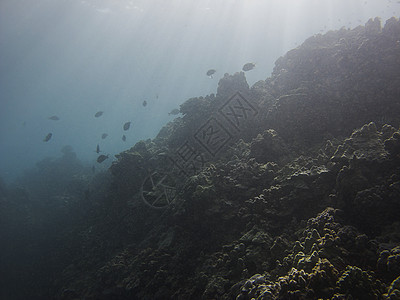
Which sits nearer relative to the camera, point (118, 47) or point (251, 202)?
point (251, 202)

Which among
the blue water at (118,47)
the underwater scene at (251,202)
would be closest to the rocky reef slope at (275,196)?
the underwater scene at (251,202)

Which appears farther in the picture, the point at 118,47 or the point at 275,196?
the point at 118,47

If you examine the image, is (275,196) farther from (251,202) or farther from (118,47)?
(118,47)

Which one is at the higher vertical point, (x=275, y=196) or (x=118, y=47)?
(x=118, y=47)

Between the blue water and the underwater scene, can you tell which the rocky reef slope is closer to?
the underwater scene

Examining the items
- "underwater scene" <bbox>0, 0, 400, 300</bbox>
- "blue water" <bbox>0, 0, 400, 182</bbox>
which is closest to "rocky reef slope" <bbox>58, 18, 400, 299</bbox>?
"underwater scene" <bbox>0, 0, 400, 300</bbox>

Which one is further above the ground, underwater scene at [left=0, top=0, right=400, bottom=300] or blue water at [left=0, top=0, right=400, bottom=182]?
blue water at [left=0, top=0, right=400, bottom=182]

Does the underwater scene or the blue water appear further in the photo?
the blue water

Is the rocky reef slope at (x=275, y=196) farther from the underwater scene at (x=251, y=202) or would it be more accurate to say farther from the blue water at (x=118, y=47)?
the blue water at (x=118, y=47)

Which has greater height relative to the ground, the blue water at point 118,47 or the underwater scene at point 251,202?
the blue water at point 118,47

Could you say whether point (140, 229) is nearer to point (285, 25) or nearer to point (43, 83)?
point (285, 25)

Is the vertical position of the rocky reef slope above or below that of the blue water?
below

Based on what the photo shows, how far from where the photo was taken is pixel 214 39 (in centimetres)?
6356

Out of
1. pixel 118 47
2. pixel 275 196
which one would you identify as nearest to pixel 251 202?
pixel 275 196
